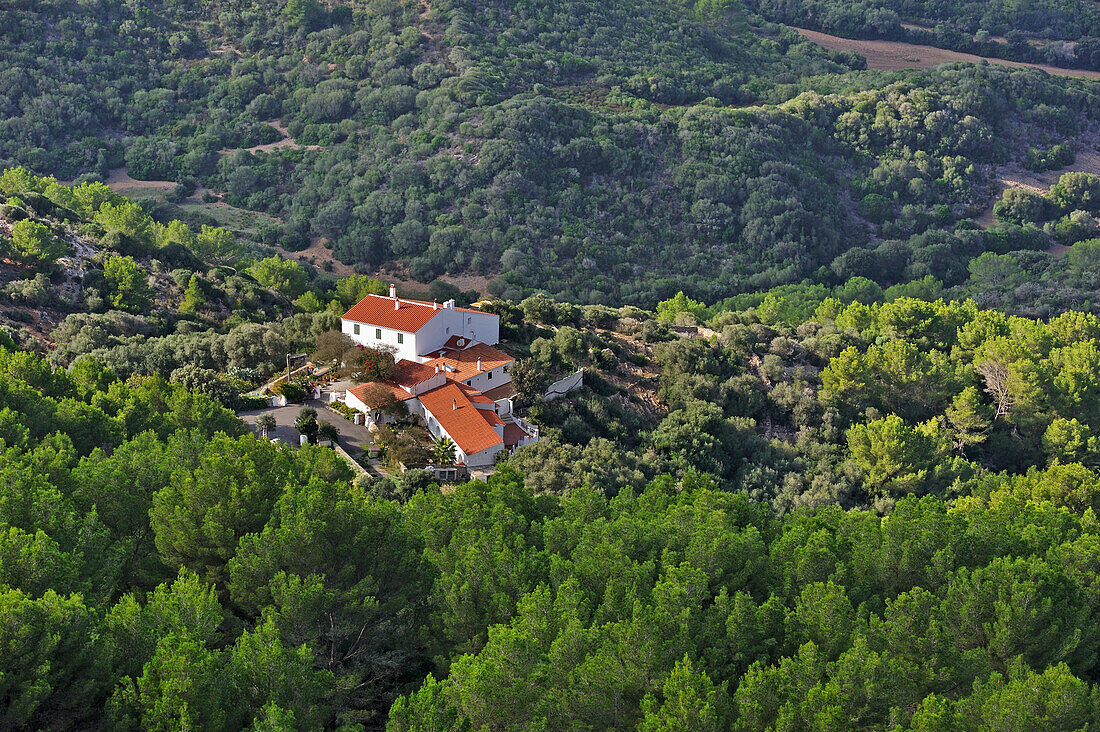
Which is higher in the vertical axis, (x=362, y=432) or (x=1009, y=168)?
(x=362, y=432)

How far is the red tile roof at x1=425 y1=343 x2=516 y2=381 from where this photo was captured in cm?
3838

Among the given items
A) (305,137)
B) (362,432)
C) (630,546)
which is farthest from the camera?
(305,137)

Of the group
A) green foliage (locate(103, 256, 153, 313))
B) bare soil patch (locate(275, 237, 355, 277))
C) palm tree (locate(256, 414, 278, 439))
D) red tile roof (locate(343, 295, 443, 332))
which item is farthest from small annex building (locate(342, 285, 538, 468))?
bare soil patch (locate(275, 237, 355, 277))

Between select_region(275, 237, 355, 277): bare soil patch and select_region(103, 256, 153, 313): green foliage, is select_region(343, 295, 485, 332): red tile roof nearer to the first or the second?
select_region(103, 256, 153, 313): green foliage

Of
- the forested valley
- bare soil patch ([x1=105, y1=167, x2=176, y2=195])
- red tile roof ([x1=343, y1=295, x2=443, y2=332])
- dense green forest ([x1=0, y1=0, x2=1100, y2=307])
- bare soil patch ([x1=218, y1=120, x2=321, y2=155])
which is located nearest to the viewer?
the forested valley

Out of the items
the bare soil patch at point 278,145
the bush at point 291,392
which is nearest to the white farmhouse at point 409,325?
the bush at point 291,392

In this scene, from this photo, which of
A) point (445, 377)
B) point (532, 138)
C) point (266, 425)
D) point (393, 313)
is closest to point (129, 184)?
point (532, 138)

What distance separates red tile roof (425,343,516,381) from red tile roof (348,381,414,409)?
215 centimetres

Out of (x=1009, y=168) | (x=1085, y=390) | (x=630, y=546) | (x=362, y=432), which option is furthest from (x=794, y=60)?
(x=630, y=546)

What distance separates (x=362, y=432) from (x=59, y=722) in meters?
20.8

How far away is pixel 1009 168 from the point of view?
104250mm

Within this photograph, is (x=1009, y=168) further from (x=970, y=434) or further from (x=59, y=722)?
(x=59, y=722)

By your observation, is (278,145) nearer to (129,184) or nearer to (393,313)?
(129,184)

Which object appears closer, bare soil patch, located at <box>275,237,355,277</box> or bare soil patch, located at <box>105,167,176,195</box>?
bare soil patch, located at <box>275,237,355,277</box>
